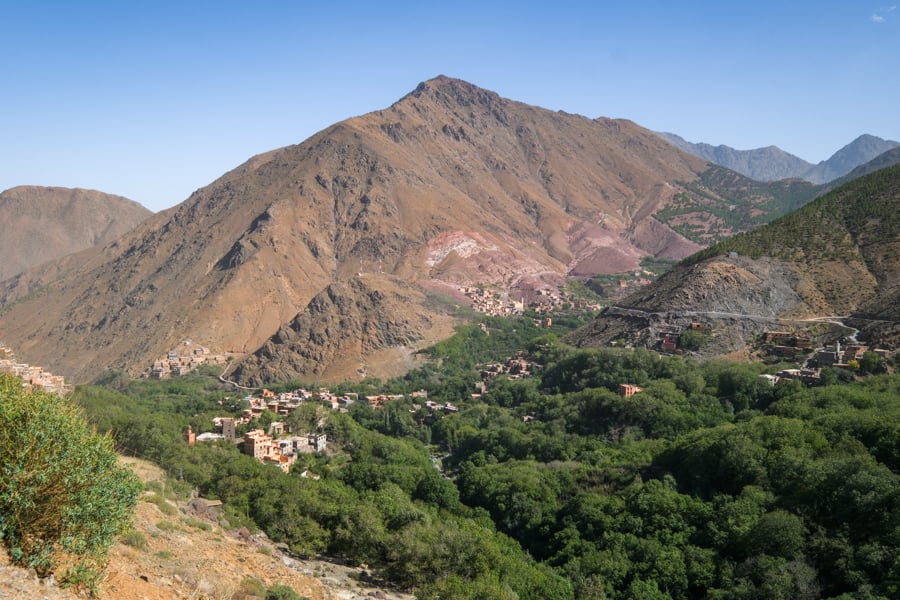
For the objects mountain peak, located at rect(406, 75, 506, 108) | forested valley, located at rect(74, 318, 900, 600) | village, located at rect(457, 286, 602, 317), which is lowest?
forested valley, located at rect(74, 318, 900, 600)

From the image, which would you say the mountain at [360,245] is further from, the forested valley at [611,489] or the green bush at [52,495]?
the green bush at [52,495]

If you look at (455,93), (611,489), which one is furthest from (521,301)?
(455,93)

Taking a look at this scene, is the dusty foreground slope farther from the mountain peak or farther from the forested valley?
the mountain peak

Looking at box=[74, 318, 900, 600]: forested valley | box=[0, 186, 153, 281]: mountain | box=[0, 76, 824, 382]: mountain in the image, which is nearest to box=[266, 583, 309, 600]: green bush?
box=[74, 318, 900, 600]: forested valley

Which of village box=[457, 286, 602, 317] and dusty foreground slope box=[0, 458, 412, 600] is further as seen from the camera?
village box=[457, 286, 602, 317]

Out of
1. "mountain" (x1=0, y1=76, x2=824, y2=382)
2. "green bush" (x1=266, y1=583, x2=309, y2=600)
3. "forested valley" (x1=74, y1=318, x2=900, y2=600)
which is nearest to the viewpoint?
"green bush" (x1=266, y1=583, x2=309, y2=600)

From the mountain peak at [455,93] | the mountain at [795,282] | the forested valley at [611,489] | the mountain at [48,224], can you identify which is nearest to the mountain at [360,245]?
the mountain peak at [455,93]
